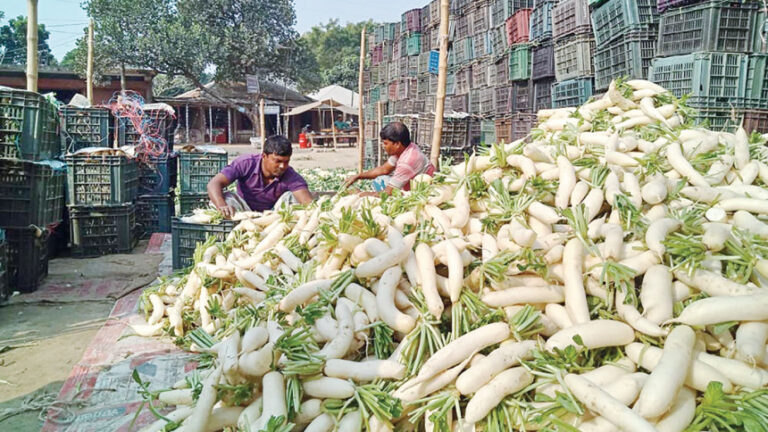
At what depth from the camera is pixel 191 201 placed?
6.90m

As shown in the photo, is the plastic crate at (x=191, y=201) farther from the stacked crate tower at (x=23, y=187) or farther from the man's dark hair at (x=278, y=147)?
the man's dark hair at (x=278, y=147)

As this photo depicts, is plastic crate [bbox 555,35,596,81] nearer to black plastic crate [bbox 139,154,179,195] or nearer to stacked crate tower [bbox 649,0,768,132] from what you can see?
stacked crate tower [bbox 649,0,768,132]

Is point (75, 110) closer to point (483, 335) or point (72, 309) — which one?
point (72, 309)

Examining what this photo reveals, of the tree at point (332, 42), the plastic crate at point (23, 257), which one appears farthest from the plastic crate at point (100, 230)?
the tree at point (332, 42)

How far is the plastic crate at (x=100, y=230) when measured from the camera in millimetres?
5844

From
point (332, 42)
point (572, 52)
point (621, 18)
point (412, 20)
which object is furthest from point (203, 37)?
point (332, 42)

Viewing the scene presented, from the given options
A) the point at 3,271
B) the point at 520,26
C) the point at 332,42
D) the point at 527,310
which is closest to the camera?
the point at 527,310

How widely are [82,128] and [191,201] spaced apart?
1566 millimetres

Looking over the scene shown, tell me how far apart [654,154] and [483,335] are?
5.04 ft

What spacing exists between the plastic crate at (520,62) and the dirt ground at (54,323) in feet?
21.9

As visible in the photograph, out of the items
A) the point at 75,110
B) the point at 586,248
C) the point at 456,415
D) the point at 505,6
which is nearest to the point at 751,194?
the point at 586,248

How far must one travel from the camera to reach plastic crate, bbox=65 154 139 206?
5.82 metres

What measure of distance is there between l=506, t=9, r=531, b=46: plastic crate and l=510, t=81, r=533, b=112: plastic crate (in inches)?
30.2

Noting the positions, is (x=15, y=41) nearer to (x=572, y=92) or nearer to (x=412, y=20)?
(x=412, y=20)
